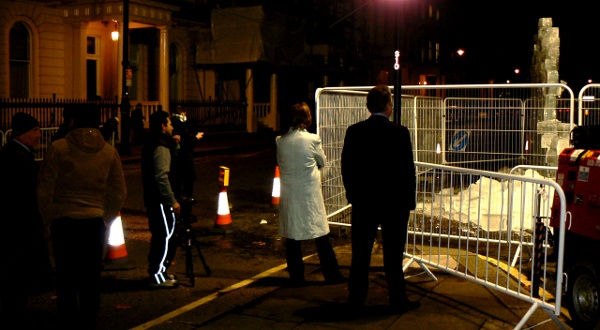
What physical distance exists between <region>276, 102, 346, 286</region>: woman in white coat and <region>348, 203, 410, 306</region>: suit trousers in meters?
0.98

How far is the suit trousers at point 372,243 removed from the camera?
5.86 meters

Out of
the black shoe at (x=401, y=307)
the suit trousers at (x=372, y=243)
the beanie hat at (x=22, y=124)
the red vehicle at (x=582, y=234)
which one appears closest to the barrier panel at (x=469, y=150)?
the black shoe at (x=401, y=307)

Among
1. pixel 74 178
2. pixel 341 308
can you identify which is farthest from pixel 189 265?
pixel 74 178

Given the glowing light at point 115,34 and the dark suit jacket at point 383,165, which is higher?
the glowing light at point 115,34

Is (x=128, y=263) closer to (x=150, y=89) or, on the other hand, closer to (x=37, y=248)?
(x=37, y=248)

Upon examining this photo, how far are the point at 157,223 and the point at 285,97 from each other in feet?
108

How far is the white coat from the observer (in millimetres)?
6887

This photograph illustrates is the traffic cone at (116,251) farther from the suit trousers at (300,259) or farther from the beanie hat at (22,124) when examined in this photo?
the beanie hat at (22,124)

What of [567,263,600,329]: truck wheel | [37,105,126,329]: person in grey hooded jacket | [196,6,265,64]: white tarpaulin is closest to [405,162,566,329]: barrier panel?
[567,263,600,329]: truck wheel

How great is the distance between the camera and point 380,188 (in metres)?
5.82

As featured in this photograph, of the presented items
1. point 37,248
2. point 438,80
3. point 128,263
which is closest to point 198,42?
point 128,263

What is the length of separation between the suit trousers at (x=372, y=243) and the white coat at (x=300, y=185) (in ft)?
3.20

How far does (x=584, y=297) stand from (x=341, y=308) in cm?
194

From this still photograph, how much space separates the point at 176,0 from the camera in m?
27.5
